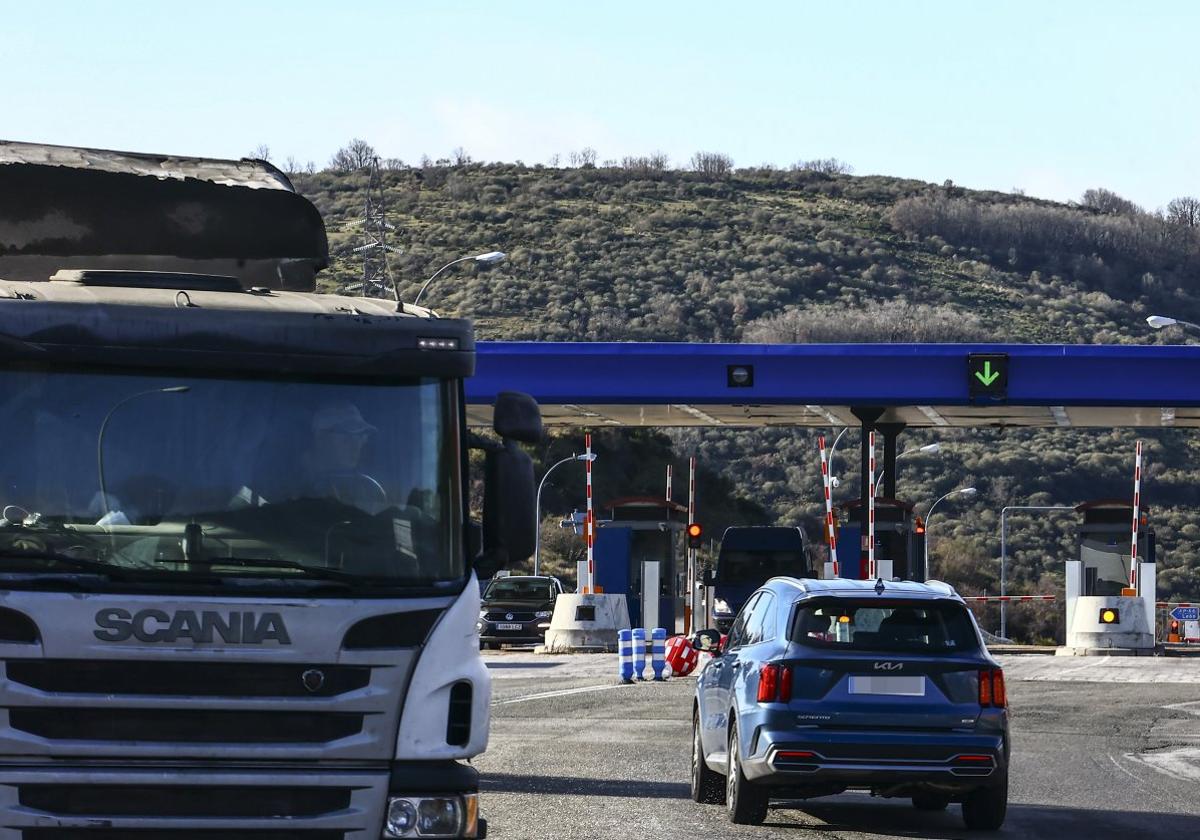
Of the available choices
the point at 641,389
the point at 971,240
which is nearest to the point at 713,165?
the point at 971,240

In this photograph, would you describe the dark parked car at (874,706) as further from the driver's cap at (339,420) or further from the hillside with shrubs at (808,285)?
the hillside with shrubs at (808,285)

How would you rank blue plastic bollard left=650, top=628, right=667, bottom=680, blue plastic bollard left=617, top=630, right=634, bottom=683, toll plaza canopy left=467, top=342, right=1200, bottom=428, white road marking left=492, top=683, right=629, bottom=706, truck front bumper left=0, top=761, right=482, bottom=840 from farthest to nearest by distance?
toll plaza canopy left=467, top=342, right=1200, bottom=428 → blue plastic bollard left=650, top=628, right=667, bottom=680 → blue plastic bollard left=617, top=630, right=634, bottom=683 → white road marking left=492, top=683, right=629, bottom=706 → truck front bumper left=0, top=761, right=482, bottom=840

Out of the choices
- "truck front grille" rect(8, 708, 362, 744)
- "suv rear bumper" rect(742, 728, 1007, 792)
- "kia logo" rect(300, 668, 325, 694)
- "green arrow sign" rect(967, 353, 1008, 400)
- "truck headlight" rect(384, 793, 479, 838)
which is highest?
"green arrow sign" rect(967, 353, 1008, 400)

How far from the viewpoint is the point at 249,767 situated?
8062 mm

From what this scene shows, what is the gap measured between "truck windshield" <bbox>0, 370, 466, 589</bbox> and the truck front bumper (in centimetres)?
75

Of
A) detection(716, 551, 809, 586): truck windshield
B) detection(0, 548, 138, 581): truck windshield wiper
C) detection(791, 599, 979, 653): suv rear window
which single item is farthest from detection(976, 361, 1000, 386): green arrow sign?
detection(0, 548, 138, 581): truck windshield wiper

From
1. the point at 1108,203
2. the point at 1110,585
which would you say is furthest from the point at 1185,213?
the point at 1110,585

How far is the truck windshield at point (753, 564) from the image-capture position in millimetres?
43750

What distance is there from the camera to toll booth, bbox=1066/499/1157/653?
36.4 meters

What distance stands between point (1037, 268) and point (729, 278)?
20570 mm

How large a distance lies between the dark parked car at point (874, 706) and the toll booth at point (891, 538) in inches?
980

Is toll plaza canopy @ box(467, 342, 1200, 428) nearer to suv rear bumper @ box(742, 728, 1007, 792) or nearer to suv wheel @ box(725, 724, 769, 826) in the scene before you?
suv wheel @ box(725, 724, 769, 826)

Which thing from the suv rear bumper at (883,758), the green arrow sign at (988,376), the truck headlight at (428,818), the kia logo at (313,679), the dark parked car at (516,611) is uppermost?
the green arrow sign at (988,376)

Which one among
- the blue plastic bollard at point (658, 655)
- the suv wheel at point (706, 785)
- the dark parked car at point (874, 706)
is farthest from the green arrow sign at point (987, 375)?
the dark parked car at point (874, 706)
